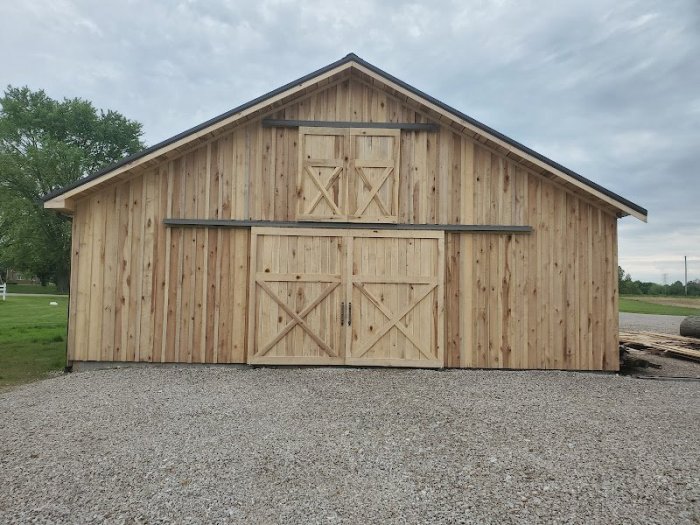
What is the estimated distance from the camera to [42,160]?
28547mm

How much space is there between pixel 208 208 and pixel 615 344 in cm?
786

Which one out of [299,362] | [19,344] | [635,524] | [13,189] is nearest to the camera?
[635,524]

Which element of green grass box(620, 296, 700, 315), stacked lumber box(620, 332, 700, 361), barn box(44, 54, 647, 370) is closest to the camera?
barn box(44, 54, 647, 370)

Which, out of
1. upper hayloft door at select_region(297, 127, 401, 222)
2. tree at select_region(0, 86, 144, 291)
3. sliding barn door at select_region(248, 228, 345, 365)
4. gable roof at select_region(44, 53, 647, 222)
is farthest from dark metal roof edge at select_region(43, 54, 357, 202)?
tree at select_region(0, 86, 144, 291)

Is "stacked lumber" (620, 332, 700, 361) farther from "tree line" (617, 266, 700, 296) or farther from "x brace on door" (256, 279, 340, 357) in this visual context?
"tree line" (617, 266, 700, 296)

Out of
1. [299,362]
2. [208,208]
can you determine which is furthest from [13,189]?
[299,362]

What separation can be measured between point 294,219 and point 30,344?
8007 mm

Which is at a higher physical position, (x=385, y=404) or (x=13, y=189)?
(x=13, y=189)

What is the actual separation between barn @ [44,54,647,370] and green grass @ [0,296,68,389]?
3.67ft

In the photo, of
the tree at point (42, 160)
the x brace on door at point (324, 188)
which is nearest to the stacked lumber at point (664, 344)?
the x brace on door at point (324, 188)

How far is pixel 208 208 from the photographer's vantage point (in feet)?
25.5

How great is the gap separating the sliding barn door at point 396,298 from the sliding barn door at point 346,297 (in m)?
0.02

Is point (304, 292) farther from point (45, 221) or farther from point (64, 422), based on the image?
point (45, 221)

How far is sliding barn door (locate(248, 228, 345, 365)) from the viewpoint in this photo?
7645mm
